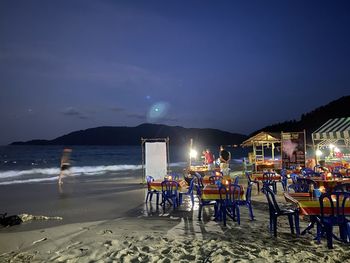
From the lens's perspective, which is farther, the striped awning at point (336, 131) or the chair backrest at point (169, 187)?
the striped awning at point (336, 131)

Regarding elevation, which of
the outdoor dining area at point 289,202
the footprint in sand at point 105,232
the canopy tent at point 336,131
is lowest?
the footprint in sand at point 105,232

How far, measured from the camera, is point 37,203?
34.9 ft

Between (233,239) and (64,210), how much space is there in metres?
5.51

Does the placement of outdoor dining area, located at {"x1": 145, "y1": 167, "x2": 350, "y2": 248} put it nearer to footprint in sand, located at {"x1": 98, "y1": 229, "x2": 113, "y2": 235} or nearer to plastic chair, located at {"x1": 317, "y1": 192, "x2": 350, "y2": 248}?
plastic chair, located at {"x1": 317, "y1": 192, "x2": 350, "y2": 248}

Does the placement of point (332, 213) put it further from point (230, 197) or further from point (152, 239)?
point (152, 239)

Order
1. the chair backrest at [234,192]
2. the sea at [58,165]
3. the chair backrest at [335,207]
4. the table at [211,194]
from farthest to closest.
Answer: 1. the sea at [58,165]
2. the table at [211,194]
3. the chair backrest at [234,192]
4. the chair backrest at [335,207]

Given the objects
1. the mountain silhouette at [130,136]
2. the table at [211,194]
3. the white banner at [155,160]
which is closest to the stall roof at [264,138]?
the white banner at [155,160]

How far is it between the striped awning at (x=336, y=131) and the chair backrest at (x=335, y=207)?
29.1 feet

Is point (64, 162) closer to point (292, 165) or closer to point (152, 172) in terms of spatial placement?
point (152, 172)

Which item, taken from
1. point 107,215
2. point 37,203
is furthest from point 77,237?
point 37,203

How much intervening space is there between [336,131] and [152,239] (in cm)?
1076

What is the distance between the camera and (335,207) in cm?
489

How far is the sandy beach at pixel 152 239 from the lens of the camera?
4629mm

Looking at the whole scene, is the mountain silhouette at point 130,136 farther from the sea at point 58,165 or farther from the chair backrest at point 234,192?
the chair backrest at point 234,192
